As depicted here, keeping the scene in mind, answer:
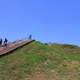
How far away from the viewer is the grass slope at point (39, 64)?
111 ft

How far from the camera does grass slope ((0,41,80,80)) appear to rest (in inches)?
1337

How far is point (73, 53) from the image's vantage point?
45.2m

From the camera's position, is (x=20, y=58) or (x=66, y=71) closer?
(x=66, y=71)

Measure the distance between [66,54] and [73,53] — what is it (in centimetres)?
170

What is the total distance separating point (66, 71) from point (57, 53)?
23.7 feet

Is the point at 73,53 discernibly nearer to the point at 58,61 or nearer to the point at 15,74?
the point at 58,61

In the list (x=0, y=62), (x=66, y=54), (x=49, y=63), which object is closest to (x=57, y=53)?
(x=66, y=54)

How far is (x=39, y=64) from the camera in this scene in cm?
3712

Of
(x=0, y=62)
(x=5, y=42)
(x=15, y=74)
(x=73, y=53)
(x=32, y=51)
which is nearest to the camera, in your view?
(x=15, y=74)

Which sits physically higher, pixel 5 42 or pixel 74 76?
pixel 5 42

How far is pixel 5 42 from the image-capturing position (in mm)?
48406

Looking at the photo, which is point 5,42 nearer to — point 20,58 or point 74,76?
point 20,58

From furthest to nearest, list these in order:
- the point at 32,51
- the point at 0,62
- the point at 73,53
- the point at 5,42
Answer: the point at 5,42, the point at 73,53, the point at 32,51, the point at 0,62

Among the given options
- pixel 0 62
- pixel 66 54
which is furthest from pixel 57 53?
pixel 0 62
